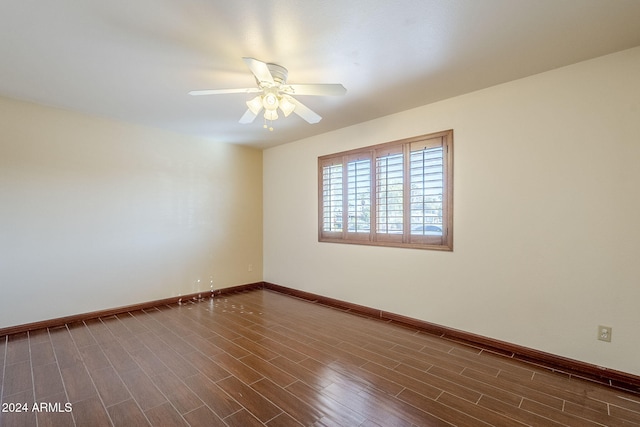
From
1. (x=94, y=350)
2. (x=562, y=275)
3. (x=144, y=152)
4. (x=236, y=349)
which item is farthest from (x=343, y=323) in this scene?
(x=144, y=152)

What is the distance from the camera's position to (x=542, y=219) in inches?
102

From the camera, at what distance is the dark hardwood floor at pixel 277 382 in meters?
1.86

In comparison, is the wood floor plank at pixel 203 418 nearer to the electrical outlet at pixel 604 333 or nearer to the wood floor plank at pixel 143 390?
the wood floor plank at pixel 143 390

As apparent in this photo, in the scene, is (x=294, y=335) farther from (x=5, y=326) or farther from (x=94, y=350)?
(x=5, y=326)

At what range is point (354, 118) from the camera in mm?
3750

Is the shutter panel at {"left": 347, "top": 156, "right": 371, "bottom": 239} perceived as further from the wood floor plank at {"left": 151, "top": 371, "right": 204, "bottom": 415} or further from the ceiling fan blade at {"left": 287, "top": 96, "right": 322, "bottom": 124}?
the wood floor plank at {"left": 151, "top": 371, "right": 204, "bottom": 415}

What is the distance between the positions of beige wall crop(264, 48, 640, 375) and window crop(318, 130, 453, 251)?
0.44 ft

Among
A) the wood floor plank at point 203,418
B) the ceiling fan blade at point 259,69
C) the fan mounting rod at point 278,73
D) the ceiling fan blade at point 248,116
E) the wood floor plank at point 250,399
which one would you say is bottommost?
the wood floor plank at point 250,399

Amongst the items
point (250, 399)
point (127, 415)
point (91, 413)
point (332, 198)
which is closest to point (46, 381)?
point (91, 413)

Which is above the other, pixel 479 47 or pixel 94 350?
pixel 479 47

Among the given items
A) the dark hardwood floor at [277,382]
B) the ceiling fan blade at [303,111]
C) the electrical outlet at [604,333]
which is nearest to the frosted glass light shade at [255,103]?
the ceiling fan blade at [303,111]

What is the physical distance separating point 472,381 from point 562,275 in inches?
47.2

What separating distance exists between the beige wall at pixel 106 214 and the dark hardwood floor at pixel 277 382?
1.95 feet

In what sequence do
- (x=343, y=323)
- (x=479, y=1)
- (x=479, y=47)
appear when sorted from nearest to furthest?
1. (x=479, y=1)
2. (x=479, y=47)
3. (x=343, y=323)
